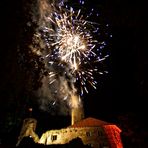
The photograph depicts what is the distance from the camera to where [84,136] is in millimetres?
37406

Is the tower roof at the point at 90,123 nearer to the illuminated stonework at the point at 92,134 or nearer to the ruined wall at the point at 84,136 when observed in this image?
the illuminated stonework at the point at 92,134

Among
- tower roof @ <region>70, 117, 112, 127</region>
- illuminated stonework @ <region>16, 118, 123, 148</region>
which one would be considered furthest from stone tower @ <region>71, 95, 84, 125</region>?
tower roof @ <region>70, 117, 112, 127</region>

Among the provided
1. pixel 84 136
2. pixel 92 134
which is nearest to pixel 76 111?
pixel 84 136

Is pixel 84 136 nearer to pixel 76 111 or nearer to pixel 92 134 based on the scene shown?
pixel 92 134

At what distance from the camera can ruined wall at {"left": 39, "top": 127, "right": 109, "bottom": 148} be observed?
36.7 m

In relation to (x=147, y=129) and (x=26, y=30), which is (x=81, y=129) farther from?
(x=26, y=30)

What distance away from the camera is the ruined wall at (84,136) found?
36.7 metres

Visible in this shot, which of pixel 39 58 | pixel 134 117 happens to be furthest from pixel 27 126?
pixel 39 58

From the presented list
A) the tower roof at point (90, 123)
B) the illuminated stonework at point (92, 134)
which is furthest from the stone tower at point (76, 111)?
the tower roof at point (90, 123)

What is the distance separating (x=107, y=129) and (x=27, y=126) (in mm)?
11504

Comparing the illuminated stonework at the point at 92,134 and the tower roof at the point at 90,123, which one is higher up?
the tower roof at the point at 90,123

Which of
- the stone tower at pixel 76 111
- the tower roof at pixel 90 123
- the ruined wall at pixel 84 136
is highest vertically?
the stone tower at pixel 76 111

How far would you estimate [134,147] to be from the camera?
82.7 ft

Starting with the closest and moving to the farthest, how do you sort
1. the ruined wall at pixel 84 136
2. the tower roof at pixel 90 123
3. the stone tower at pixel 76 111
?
1. the ruined wall at pixel 84 136
2. the tower roof at pixel 90 123
3. the stone tower at pixel 76 111
